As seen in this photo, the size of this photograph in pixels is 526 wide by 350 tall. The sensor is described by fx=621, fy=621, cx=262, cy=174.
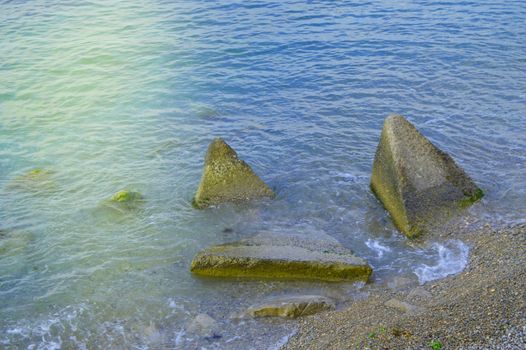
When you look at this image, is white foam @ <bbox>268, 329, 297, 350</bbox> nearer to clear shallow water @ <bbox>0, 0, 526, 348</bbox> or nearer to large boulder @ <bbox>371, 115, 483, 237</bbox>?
clear shallow water @ <bbox>0, 0, 526, 348</bbox>

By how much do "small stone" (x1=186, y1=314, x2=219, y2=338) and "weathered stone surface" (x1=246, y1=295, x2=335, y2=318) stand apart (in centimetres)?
61

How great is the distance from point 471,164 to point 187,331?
826 centimetres

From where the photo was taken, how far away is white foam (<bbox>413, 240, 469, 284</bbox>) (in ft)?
35.5

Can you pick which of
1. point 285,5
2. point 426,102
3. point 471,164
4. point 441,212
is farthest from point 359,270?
point 285,5

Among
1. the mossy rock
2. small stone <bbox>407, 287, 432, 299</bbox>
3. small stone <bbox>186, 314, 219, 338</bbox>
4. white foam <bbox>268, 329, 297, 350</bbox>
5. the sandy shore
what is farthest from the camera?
the mossy rock

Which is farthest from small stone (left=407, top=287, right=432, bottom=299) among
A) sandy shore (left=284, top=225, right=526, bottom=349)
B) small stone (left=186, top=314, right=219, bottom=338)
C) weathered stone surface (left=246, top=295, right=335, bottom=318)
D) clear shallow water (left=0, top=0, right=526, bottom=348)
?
small stone (left=186, top=314, right=219, bottom=338)

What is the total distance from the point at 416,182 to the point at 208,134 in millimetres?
6924

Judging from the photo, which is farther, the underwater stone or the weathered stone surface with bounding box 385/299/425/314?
the underwater stone

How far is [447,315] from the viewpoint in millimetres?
9188

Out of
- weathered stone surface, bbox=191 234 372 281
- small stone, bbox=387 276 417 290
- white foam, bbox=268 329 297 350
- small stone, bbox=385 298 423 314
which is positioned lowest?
white foam, bbox=268 329 297 350

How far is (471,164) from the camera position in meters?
14.7

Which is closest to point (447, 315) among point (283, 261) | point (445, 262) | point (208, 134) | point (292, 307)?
point (445, 262)

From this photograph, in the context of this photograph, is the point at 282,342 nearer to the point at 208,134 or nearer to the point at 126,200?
the point at 126,200

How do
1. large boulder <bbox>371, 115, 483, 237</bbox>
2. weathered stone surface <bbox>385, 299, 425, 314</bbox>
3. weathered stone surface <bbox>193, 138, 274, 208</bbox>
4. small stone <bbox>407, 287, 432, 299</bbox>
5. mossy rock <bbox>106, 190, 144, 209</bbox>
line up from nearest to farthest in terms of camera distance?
weathered stone surface <bbox>385, 299, 425, 314</bbox> < small stone <bbox>407, 287, 432, 299</bbox> < large boulder <bbox>371, 115, 483, 237</bbox> < weathered stone surface <bbox>193, 138, 274, 208</bbox> < mossy rock <bbox>106, 190, 144, 209</bbox>
